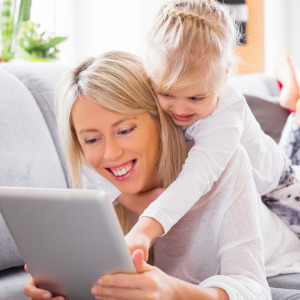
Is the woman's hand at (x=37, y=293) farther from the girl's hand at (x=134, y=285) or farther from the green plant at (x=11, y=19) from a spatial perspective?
the green plant at (x=11, y=19)

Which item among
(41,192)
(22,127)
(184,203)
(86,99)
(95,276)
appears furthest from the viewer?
(22,127)

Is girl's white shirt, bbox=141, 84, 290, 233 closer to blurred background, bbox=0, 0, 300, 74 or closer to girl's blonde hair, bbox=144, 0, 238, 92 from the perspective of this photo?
girl's blonde hair, bbox=144, 0, 238, 92

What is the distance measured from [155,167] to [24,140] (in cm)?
39

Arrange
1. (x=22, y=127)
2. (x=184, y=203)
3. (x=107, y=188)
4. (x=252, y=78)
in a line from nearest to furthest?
(x=184, y=203)
(x=107, y=188)
(x=22, y=127)
(x=252, y=78)

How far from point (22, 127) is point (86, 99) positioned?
13.9 inches

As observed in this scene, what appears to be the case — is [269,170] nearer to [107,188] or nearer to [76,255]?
[107,188]

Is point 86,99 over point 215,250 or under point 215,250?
over

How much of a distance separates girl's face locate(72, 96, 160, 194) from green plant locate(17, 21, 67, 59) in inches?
63.6

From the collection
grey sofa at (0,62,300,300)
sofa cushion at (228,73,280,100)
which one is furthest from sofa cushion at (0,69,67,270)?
sofa cushion at (228,73,280,100)

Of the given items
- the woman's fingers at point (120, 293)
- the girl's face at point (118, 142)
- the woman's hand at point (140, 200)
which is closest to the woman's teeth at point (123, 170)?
the girl's face at point (118, 142)

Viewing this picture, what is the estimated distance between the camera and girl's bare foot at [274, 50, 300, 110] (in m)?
2.59

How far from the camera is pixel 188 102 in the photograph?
4.58 ft

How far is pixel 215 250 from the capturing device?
1.40 metres

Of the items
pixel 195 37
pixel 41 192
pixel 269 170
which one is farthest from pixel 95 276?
pixel 269 170
